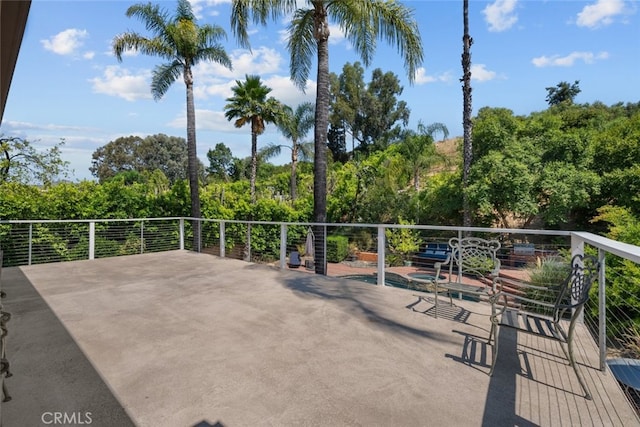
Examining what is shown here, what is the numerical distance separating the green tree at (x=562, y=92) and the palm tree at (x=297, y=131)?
1128 inches

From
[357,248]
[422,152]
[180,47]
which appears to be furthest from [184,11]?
[422,152]

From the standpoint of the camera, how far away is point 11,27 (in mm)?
1491

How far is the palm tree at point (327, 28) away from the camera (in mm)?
7031

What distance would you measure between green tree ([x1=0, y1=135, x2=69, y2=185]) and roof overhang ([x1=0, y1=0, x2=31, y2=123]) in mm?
12939

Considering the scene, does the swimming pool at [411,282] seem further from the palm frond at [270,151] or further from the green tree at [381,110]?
the green tree at [381,110]

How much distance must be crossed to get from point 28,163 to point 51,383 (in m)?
14.1

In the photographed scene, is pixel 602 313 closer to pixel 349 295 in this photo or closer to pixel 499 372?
pixel 499 372

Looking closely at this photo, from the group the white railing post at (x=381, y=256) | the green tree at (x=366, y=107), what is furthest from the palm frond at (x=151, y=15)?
the green tree at (x=366, y=107)

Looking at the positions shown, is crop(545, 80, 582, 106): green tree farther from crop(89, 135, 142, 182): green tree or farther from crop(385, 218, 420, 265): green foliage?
crop(89, 135, 142, 182): green tree

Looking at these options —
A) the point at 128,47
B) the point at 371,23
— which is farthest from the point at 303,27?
the point at 128,47

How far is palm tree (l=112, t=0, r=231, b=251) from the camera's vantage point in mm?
10383

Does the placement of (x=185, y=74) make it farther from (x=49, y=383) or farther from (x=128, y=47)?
(x=49, y=383)

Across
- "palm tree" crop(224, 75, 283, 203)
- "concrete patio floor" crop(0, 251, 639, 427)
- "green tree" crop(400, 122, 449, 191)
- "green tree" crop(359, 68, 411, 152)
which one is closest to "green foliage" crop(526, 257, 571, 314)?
"concrete patio floor" crop(0, 251, 639, 427)

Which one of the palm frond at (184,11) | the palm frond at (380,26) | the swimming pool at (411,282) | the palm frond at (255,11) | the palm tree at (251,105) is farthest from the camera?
the palm tree at (251,105)
